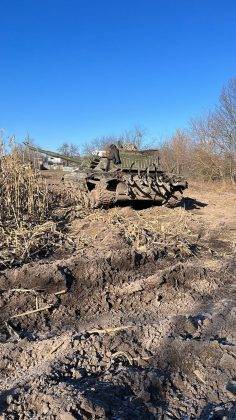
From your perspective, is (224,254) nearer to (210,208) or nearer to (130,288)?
(130,288)

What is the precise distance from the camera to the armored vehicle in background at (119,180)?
1167 cm

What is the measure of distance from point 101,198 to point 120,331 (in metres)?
7.12

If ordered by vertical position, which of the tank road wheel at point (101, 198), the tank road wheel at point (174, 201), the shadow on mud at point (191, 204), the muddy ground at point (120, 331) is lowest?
the muddy ground at point (120, 331)

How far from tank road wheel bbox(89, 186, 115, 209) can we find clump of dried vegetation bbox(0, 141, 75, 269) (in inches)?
54.6

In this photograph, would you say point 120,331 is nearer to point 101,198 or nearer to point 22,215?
point 22,215

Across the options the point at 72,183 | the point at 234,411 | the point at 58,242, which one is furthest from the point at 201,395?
the point at 72,183

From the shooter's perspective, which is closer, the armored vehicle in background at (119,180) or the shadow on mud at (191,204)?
the armored vehicle in background at (119,180)

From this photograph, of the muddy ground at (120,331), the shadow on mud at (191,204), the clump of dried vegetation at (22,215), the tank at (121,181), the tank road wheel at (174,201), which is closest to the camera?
the muddy ground at (120,331)

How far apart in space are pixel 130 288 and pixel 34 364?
1897 millimetres

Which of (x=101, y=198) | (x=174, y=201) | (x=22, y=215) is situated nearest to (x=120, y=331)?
(x=22, y=215)

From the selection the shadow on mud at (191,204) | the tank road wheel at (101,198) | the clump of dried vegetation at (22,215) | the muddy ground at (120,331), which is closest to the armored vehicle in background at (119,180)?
the tank road wheel at (101,198)

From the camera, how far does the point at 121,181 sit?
12109 mm

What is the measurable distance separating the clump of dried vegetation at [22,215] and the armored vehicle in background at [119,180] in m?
1.92

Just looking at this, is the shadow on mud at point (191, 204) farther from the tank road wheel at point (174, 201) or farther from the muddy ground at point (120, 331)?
the muddy ground at point (120, 331)
